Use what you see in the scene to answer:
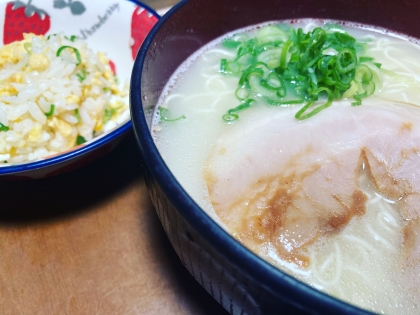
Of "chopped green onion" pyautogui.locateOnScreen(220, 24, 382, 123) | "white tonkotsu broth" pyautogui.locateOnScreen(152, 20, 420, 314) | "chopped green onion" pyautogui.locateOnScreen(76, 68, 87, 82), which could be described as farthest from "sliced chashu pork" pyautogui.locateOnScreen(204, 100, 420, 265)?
"chopped green onion" pyautogui.locateOnScreen(76, 68, 87, 82)

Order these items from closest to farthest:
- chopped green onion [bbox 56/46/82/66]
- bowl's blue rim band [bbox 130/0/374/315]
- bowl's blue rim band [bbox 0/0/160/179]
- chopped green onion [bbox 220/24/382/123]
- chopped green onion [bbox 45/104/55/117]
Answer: bowl's blue rim band [bbox 130/0/374/315] < bowl's blue rim band [bbox 0/0/160/179] < chopped green onion [bbox 220/24/382/123] < chopped green onion [bbox 45/104/55/117] < chopped green onion [bbox 56/46/82/66]

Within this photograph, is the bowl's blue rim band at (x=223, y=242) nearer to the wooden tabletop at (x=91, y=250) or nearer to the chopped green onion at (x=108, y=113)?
the wooden tabletop at (x=91, y=250)

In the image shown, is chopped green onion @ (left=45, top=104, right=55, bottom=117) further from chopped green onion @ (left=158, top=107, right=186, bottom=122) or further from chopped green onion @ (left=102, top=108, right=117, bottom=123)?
chopped green onion @ (left=158, top=107, right=186, bottom=122)

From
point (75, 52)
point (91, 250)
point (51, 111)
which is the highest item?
point (75, 52)

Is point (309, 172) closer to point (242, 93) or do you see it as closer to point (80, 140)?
point (242, 93)

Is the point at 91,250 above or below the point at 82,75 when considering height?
below

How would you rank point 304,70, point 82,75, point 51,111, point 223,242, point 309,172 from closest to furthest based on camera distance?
point 223,242
point 309,172
point 304,70
point 51,111
point 82,75

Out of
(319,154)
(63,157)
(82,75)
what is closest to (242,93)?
(319,154)

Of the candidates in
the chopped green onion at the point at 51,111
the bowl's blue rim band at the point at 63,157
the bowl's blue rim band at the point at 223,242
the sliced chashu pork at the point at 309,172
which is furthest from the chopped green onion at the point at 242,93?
the chopped green onion at the point at 51,111
